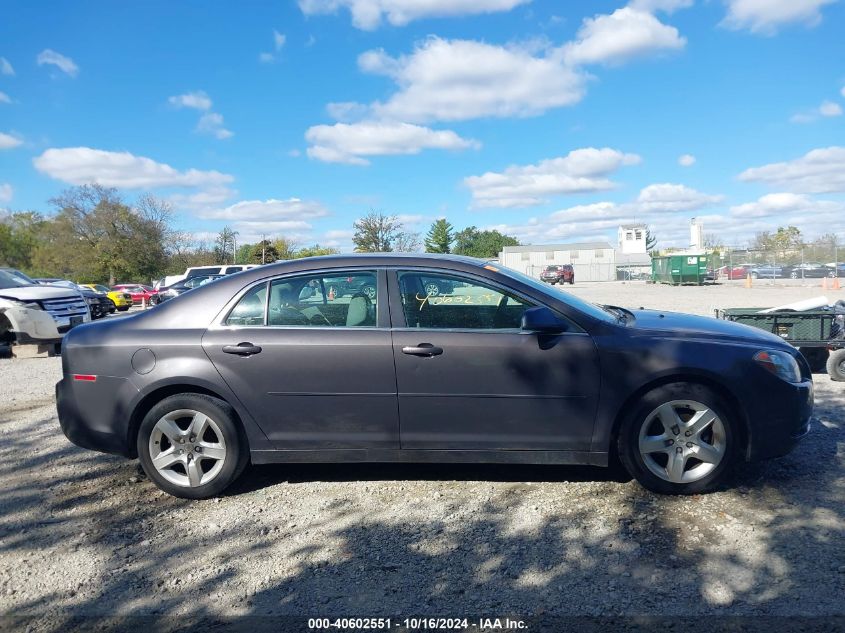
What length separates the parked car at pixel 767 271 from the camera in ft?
138

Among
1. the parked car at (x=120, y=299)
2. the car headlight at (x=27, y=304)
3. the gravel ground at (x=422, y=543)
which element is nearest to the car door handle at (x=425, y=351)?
the gravel ground at (x=422, y=543)

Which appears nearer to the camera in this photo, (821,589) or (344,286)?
(821,589)

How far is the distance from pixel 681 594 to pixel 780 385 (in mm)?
1690

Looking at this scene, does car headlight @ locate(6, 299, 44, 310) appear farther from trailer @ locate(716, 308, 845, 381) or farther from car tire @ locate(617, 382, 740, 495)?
trailer @ locate(716, 308, 845, 381)

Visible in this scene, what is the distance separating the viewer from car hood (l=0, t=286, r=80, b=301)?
11.6 metres

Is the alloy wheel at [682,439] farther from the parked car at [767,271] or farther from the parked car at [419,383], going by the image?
the parked car at [767,271]

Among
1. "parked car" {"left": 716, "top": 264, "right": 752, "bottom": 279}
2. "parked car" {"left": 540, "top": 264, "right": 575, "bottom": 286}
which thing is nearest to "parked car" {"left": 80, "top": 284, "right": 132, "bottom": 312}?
"parked car" {"left": 540, "top": 264, "right": 575, "bottom": 286}

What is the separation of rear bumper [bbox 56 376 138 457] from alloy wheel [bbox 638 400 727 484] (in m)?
3.38

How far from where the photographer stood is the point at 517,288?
14.1 ft

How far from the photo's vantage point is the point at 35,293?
11.9 m

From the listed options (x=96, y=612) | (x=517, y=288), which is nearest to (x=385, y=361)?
(x=517, y=288)

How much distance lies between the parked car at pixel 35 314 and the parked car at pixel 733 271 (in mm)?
46230

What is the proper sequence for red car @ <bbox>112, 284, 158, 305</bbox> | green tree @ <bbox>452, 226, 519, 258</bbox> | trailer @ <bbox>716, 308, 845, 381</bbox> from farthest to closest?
green tree @ <bbox>452, 226, 519, 258</bbox> < red car @ <bbox>112, 284, 158, 305</bbox> < trailer @ <bbox>716, 308, 845, 381</bbox>

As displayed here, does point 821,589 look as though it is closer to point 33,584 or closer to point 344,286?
point 344,286
